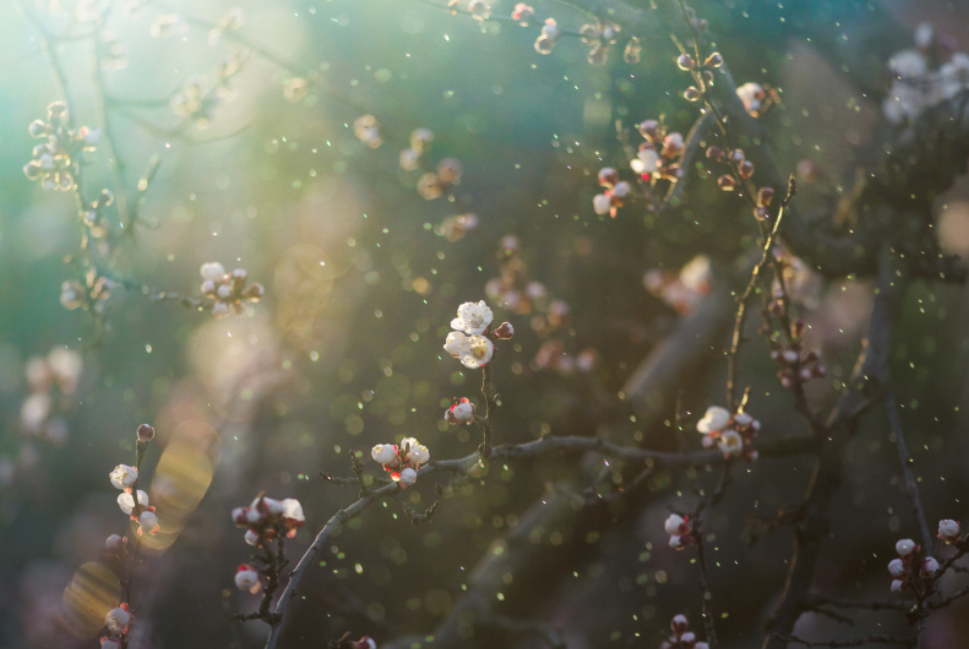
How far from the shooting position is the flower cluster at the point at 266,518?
1.16 m

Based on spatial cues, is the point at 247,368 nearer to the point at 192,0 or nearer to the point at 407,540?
the point at 407,540

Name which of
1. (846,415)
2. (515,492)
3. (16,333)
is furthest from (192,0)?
(16,333)

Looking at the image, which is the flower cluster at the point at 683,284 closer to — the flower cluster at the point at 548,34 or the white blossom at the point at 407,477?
the flower cluster at the point at 548,34

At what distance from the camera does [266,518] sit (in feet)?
3.84

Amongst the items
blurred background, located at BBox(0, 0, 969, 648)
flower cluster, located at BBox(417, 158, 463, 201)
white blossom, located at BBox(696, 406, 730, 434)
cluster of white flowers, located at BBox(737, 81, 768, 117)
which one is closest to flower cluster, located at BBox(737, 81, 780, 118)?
cluster of white flowers, located at BBox(737, 81, 768, 117)

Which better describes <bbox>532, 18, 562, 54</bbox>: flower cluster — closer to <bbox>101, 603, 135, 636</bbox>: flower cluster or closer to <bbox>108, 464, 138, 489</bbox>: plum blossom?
<bbox>108, 464, 138, 489</bbox>: plum blossom

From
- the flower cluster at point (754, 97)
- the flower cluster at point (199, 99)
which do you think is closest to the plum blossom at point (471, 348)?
the flower cluster at point (754, 97)

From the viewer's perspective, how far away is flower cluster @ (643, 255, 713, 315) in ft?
11.7

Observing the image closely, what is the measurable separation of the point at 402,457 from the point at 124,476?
695 mm

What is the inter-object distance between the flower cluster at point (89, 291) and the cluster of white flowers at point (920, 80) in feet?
10.2

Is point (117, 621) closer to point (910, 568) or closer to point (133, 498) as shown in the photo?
point (133, 498)

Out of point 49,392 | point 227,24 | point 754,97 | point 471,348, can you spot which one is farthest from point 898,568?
point 49,392

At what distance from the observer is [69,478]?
205 inches

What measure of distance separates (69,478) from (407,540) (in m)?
3.81
